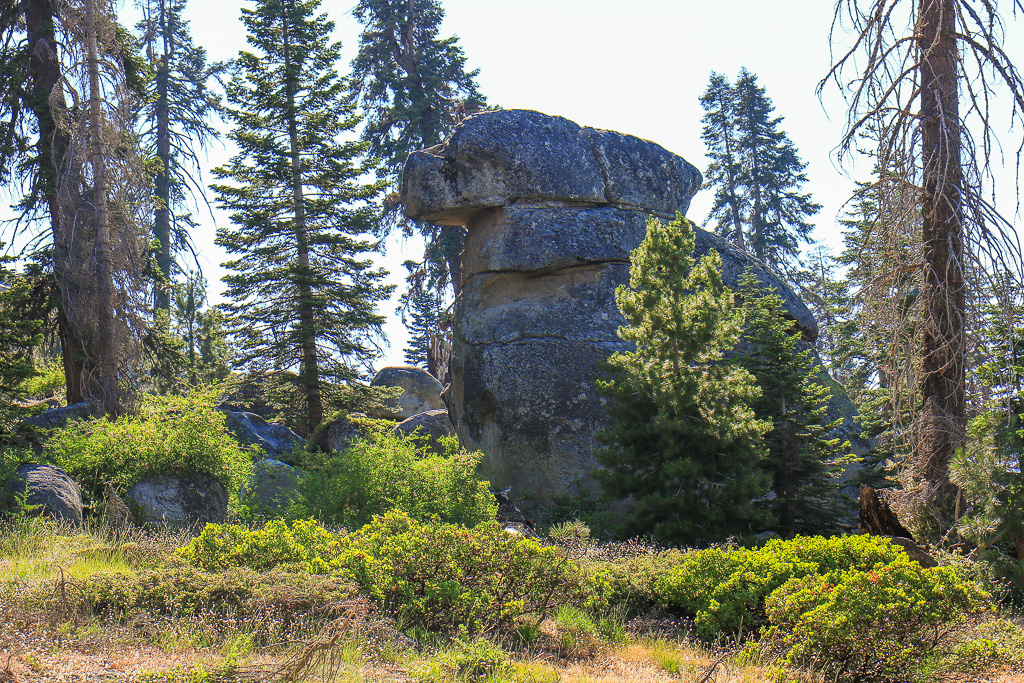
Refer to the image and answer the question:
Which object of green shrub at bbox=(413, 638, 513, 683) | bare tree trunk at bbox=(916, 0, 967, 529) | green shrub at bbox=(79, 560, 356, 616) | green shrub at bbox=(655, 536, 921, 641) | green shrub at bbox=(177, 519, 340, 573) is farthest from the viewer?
bare tree trunk at bbox=(916, 0, 967, 529)

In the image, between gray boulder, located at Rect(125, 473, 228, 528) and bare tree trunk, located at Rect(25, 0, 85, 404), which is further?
bare tree trunk, located at Rect(25, 0, 85, 404)

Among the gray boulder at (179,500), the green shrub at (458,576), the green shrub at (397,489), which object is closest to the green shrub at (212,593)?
the green shrub at (458,576)

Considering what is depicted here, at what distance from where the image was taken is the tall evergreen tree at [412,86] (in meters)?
27.9

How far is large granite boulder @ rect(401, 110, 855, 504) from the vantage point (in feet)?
50.8

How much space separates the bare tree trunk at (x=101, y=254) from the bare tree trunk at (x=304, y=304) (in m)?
4.26

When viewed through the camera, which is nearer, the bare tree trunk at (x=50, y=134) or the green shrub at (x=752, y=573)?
the green shrub at (x=752, y=573)

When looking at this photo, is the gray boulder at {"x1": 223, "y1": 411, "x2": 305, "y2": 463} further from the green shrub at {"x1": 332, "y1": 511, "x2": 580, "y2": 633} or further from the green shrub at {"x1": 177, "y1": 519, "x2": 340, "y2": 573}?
the green shrub at {"x1": 332, "y1": 511, "x2": 580, "y2": 633}

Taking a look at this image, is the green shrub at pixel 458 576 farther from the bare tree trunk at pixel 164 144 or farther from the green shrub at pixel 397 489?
the bare tree trunk at pixel 164 144

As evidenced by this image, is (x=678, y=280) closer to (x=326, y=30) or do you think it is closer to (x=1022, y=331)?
(x=1022, y=331)

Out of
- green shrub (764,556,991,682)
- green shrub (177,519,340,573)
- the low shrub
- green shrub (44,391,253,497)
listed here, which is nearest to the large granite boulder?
green shrub (44,391,253,497)

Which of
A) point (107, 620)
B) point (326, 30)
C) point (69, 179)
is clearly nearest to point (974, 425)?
point (107, 620)

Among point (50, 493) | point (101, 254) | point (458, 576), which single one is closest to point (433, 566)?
point (458, 576)

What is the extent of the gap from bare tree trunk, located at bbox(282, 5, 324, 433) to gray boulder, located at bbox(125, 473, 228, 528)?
7.30 metres

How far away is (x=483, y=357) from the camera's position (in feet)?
54.1
